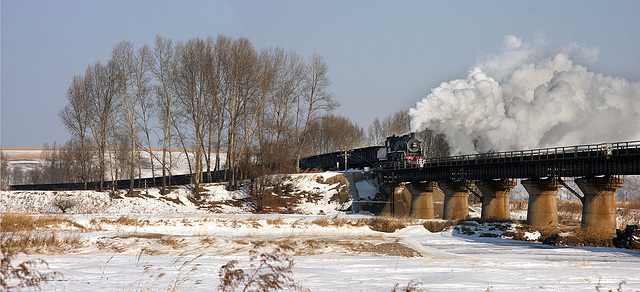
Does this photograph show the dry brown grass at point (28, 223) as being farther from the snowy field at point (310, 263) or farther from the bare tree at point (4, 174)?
the bare tree at point (4, 174)

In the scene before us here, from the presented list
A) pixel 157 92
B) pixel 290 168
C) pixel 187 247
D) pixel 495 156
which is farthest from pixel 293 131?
pixel 187 247

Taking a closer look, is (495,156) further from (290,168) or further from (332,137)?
(332,137)

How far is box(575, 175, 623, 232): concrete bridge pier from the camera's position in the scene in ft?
127

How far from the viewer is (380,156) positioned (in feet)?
235

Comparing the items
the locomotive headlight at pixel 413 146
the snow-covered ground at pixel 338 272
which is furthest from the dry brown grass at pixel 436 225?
the locomotive headlight at pixel 413 146

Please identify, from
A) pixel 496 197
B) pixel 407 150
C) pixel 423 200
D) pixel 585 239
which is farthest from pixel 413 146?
pixel 585 239

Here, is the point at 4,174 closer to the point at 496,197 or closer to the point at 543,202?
the point at 496,197

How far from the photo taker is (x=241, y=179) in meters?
64.5

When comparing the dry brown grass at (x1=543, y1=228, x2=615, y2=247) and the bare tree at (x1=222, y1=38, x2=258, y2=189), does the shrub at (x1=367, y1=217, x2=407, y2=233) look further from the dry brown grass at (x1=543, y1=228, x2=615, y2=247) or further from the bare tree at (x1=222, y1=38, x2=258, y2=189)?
the bare tree at (x1=222, y1=38, x2=258, y2=189)

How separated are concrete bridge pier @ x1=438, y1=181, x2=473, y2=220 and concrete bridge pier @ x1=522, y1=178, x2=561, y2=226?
30.8ft

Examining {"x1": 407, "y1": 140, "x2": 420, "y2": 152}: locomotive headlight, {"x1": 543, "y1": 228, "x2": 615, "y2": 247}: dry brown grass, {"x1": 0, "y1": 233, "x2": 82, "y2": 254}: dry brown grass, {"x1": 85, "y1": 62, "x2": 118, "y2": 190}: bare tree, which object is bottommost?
{"x1": 543, "y1": 228, "x2": 615, "y2": 247}: dry brown grass

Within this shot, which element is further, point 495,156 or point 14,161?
point 14,161

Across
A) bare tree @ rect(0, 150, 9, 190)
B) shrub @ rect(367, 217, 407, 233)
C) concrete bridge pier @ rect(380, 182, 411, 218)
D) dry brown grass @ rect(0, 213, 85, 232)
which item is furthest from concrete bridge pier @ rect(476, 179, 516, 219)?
bare tree @ rect(0, 150, 9, 190)

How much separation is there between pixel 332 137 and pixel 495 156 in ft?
231
